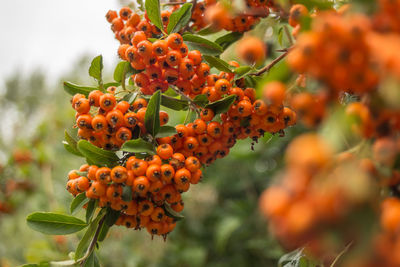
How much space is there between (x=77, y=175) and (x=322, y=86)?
4.43ft

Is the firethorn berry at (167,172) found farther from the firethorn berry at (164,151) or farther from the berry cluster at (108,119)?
the berry cluster at (108,119)

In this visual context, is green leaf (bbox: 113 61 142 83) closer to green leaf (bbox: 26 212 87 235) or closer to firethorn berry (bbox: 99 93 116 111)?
firethorn berry (bbox: 99 93 116 111)

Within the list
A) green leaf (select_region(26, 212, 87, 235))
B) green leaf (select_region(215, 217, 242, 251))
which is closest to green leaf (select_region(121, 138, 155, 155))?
green leaf (select_region(26, 212, 87, 235))

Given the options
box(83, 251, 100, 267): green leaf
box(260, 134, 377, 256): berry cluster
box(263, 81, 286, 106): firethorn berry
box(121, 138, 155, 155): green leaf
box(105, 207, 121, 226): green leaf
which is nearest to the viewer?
box(260, 134, 377, 256): berry cluster

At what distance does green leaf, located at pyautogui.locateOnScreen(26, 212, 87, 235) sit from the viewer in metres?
1.84

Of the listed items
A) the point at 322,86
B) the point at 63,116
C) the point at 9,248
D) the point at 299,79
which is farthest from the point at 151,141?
the point at 9,248

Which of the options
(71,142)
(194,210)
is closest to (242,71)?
(71,142)

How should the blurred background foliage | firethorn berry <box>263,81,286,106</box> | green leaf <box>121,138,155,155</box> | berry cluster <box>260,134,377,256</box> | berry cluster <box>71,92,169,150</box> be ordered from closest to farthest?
berry cluster <box>260,134,377,256</box> → firethorn berry <box>263,81,286,106</box> → green leaf <box>121,138,155,155</box> → berry cluster <box>71,92,169,150</box> → the blurred background foliage

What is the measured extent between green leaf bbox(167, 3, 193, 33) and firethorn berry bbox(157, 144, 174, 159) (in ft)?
2.07

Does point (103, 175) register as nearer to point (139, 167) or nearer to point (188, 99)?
point (139, 167)

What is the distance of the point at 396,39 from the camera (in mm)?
752

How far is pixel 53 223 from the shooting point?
73.9 inches

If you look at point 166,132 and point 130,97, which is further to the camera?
point 130,97

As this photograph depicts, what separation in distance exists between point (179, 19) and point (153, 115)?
0.56m
